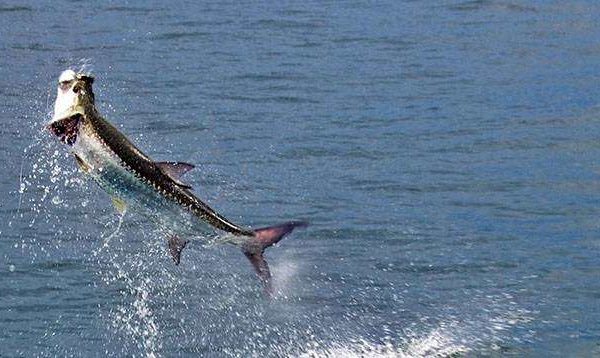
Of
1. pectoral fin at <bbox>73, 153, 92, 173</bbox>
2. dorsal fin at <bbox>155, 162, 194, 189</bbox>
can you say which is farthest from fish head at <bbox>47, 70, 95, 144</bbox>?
dorsal fin at <bbox>155, 162, 194, 189</bbox>

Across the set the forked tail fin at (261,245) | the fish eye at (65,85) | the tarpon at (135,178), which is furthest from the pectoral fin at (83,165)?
the forked tail fin at (261,245)

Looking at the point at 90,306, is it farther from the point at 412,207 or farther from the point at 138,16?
the point at 138,16

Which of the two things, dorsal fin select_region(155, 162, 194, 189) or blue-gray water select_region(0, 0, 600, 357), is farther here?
blue-gray water select_region(0, 0, 600, 357)

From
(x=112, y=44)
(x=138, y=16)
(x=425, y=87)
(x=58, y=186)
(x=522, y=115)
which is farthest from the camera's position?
(x=138, y=16)

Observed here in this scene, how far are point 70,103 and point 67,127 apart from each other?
0.41ft

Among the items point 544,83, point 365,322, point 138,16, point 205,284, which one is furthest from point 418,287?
point 138,16

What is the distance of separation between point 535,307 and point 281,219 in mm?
3115

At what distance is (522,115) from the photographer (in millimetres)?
17719

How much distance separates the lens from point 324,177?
50.0 feet

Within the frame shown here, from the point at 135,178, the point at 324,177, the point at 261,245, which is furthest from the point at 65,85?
the point at 324,177

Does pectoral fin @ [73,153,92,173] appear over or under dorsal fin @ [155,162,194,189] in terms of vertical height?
over

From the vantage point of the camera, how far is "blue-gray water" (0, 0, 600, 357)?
11.5 m

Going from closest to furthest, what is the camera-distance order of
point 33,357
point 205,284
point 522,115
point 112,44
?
point 33,357 → point 205,284 → point 522,115 → point 112,44

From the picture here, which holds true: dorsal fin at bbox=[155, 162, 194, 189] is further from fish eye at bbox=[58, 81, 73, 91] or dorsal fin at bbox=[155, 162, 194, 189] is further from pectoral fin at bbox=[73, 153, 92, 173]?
fish eye at bbox=[58, 81, 73, 91]
